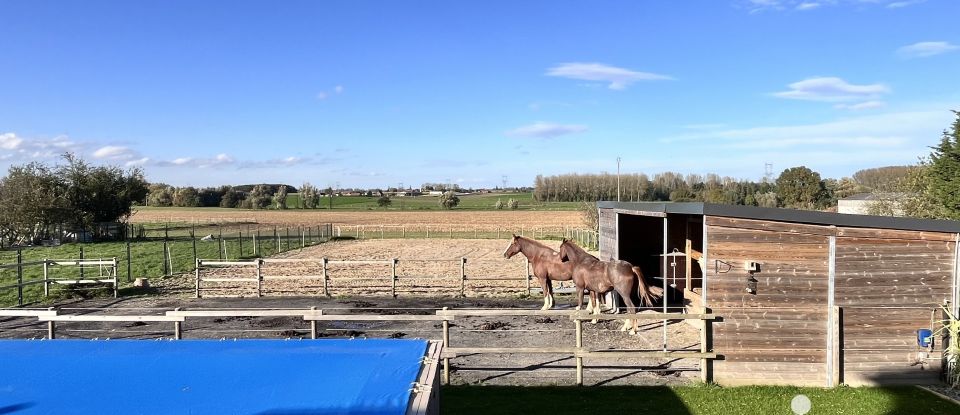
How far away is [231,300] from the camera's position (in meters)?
16.5

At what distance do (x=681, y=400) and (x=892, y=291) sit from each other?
150 inches

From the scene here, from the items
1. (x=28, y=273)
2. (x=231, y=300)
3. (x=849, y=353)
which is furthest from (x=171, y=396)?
(x=28, y=273)

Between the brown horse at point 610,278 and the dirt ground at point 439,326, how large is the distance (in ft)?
2.33

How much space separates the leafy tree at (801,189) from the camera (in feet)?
201

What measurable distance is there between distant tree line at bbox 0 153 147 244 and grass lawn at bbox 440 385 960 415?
37010 millimetres

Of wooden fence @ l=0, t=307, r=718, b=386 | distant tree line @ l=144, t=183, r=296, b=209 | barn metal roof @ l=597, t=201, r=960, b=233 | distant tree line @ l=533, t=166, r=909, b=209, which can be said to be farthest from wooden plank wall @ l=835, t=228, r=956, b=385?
distant tree line @ l=144, t=183, r=296, b=209

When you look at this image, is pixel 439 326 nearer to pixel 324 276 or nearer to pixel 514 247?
pixel 514 247

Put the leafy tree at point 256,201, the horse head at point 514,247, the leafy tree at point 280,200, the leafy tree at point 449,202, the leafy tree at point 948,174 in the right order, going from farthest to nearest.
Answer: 1. the leafy tree at point 449,202
2. the leafy tree at point 280,200
3. the leafy tree at point 256,201
4. the leafy tree at point 948,174
5. the horse head at point 514,247

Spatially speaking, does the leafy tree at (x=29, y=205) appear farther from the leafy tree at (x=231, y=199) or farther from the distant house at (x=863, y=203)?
the leafy tree at (x=231, y=199)

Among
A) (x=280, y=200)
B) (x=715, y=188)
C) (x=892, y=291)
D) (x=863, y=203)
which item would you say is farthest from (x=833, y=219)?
(x=280, y=200)

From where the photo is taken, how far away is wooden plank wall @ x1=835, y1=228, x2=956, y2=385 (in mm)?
8562

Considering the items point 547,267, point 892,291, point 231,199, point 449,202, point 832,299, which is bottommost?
point 547,267

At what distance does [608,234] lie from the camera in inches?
594

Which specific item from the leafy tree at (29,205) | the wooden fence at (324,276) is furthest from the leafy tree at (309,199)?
the wooden fence at (324,276)
